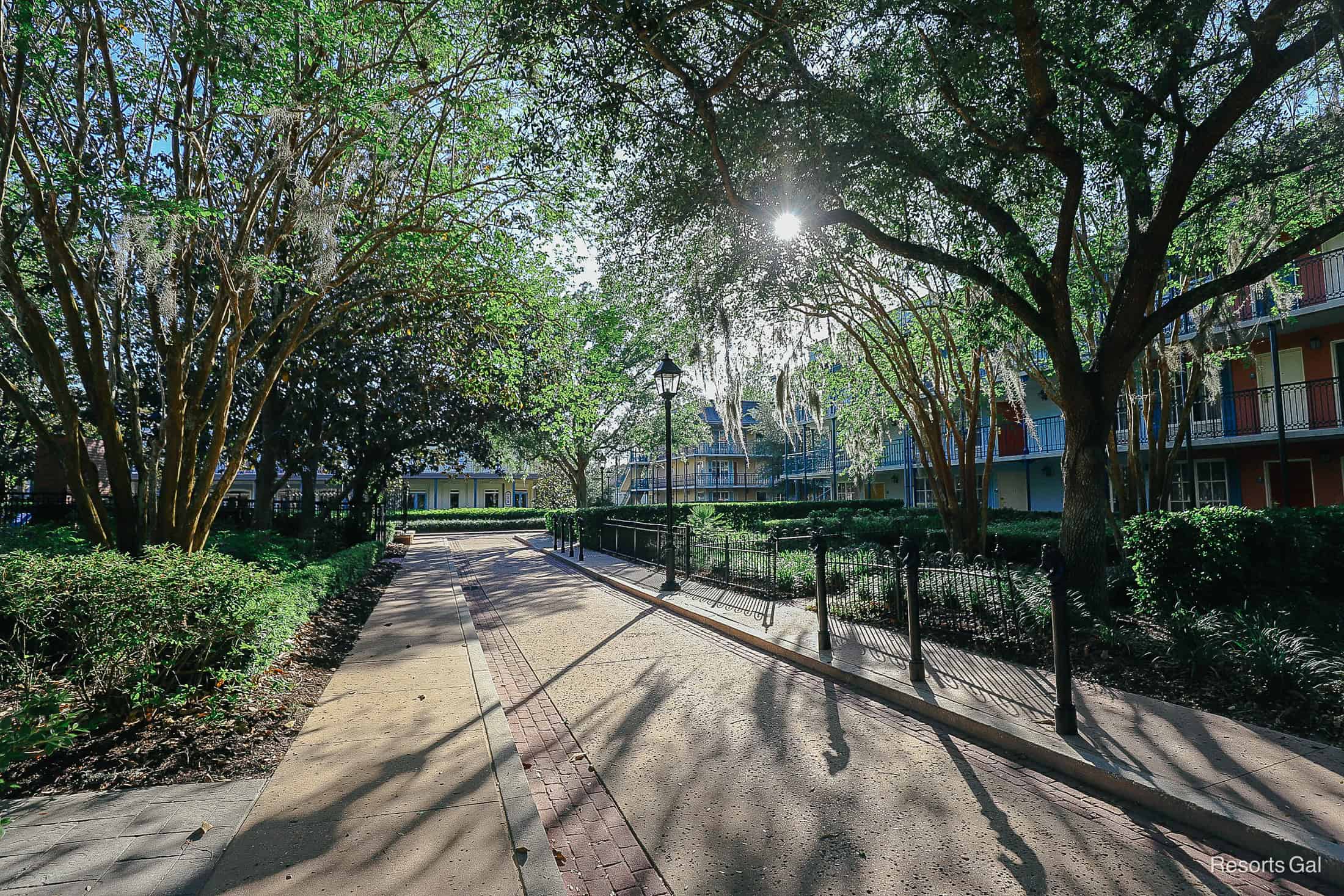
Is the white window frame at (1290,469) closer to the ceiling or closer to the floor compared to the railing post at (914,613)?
closer to the ceiling

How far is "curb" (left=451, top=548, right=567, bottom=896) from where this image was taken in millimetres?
3258

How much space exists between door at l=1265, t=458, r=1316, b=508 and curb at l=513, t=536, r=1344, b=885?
17596 mm

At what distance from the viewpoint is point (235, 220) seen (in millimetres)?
9828

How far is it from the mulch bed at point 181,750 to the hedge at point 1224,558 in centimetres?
920

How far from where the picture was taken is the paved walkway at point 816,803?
337 centimetres

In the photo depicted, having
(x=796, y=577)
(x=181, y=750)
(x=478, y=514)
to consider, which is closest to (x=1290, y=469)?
(x=796, y=577)

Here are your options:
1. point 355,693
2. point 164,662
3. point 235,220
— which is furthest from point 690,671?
point 235,220

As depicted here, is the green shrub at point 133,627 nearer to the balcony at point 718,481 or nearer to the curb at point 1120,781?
the curb at point 1120,781

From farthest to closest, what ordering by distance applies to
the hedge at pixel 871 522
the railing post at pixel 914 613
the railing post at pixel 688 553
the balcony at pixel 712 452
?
the balcony at pixel 712 452 → the railing post at pixel 688 553 → the hedge at pixel 871 522 → the railing post at pixel 914 613

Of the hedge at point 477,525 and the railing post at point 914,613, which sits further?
the hedge at point 477,525

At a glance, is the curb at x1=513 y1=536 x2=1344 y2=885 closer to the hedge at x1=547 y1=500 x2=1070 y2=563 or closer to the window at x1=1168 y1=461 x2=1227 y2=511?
the hedge at x1=547 y1=500 x2=1070 y2=563

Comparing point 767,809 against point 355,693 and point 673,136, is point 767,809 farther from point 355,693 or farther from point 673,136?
point 673,136

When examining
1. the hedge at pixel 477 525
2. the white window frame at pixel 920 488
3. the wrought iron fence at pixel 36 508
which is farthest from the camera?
the hedge at pixel 477 525

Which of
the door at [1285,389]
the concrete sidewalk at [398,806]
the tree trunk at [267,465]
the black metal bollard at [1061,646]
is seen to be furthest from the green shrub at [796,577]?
the door at [1285,389]
